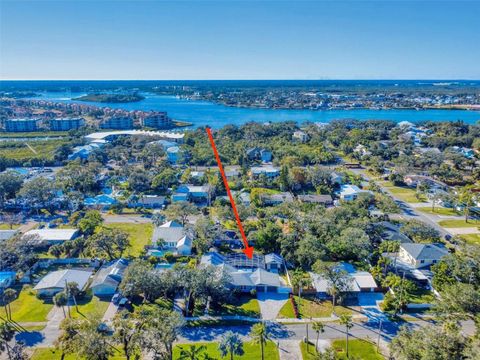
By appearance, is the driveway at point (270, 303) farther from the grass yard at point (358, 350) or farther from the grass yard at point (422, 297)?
the grass yard at point (422, 297)

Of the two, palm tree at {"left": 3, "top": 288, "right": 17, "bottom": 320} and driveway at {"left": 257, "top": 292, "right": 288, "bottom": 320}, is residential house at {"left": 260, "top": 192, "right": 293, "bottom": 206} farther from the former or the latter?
palm tree at {"left": 3, "top": 288, "right": 17, "bottom": 320}

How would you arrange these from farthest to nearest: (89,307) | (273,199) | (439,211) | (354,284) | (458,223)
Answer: (273,199), (439,211), (458,223), (354,284), (89,307)

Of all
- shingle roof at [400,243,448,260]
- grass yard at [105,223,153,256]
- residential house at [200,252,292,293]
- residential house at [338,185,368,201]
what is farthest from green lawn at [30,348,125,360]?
residential house at [338,185,368,201]

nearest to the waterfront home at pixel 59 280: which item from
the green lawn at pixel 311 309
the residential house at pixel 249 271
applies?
the residential house at pixel 249 271

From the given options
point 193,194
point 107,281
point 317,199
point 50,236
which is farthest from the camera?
point 193,194

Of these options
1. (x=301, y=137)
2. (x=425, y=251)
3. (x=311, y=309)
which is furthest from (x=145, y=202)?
(x=301, y=137)

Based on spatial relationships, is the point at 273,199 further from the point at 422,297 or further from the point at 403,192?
the point at 422,297
